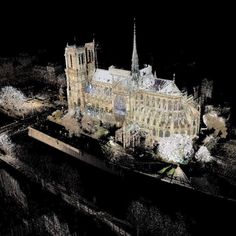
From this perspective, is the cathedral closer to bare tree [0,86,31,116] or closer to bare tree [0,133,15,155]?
bare tree [0,86,31,116]

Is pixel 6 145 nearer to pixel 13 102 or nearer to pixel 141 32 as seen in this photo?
pixel 13 102

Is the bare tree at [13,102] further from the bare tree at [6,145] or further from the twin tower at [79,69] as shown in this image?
the twin tower at [79,69]

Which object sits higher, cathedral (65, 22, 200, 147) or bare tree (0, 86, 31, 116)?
cathedral (65, 22, 200, 147)

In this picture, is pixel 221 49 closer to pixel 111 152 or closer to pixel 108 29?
pixel 108 29

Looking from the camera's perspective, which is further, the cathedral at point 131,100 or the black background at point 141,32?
the black background at point 141,32

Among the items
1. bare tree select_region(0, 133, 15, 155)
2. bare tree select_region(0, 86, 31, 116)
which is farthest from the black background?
bare tree select_region(0, 133, 15, 155)

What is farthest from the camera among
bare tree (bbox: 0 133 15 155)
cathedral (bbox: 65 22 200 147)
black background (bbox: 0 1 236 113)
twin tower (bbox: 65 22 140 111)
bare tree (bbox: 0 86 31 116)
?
black background (bbox: 0 1 236 113)

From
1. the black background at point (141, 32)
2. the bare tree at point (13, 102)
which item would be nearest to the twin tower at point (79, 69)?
the bare tree at point (13, 102)

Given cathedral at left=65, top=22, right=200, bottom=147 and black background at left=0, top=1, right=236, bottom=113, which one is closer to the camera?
cathedral at left=65, top=22, right=200, bottom=147
